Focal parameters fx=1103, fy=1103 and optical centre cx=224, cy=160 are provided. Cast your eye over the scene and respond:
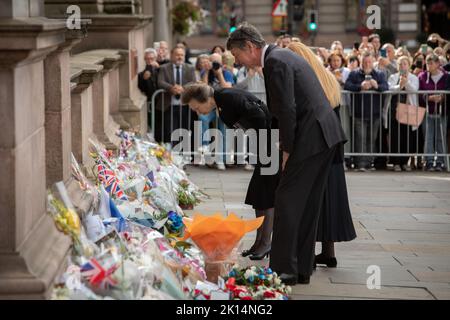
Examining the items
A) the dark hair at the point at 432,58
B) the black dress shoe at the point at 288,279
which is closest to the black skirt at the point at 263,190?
the black dress shoe at the point at 288,279

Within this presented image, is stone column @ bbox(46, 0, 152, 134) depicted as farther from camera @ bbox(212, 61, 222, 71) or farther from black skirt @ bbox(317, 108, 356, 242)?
black skirt @ bbox(317, 108, 356, 242)

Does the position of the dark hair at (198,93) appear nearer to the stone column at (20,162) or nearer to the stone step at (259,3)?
the stone column at (20,162)

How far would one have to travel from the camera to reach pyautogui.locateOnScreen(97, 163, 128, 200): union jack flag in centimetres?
930

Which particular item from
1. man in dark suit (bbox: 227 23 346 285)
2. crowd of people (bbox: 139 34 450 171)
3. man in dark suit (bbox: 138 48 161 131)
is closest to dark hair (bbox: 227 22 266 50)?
man in dark suit (bbox: 227 23 346 285)

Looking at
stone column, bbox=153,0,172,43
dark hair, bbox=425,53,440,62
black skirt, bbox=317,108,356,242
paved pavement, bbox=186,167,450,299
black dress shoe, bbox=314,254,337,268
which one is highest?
stone column, bbox=153,0,172,43

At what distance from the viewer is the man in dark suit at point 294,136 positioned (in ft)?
25.2

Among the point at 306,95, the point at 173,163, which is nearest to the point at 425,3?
the point at 173,163

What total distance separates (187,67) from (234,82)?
811 millimetres

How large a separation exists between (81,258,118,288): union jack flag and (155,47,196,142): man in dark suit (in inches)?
390

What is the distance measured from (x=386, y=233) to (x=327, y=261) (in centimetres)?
190
